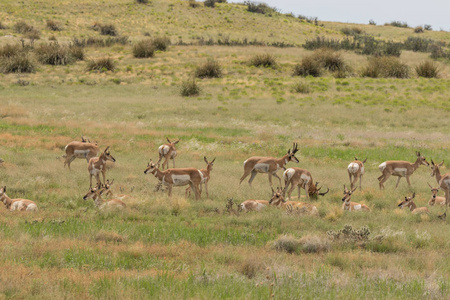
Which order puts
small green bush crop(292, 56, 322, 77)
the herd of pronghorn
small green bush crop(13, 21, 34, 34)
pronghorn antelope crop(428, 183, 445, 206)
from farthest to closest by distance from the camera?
small green bush crop(13, 21, 34, 34) → small green bush crop(292, 56, 322, 77) → pronghorn antelope crop(428, 183, 445, 206) → the herd of pronghorn

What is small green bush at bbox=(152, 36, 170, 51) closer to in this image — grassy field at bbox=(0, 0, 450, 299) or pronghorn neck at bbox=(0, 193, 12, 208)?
grassy field at bbox=(0, 0, 450, 299)

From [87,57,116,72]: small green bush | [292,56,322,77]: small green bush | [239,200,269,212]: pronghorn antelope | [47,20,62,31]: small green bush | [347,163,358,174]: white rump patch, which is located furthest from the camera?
[47,20,62,31]: small green bush

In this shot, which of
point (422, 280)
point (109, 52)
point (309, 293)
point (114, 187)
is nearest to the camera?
point (309, 293)

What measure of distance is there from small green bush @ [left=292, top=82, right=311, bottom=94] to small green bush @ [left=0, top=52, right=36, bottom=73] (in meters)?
27.5

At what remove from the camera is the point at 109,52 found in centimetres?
6047

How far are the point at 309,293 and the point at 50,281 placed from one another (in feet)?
12.1

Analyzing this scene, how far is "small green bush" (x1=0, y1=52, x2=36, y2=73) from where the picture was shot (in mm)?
48219

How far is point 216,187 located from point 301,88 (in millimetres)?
27809

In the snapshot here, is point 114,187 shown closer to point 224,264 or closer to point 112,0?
point 224,264

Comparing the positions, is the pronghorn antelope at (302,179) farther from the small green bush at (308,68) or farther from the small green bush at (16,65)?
the small green bush at (16,65)

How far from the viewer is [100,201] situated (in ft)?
41.1

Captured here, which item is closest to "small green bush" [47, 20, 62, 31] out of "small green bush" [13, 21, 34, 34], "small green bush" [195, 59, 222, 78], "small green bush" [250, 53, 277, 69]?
"small green bush" [13, 21, 34, 34]

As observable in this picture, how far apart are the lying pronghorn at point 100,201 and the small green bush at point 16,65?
40.6 meters

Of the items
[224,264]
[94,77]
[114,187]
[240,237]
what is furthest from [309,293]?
[94,77]
